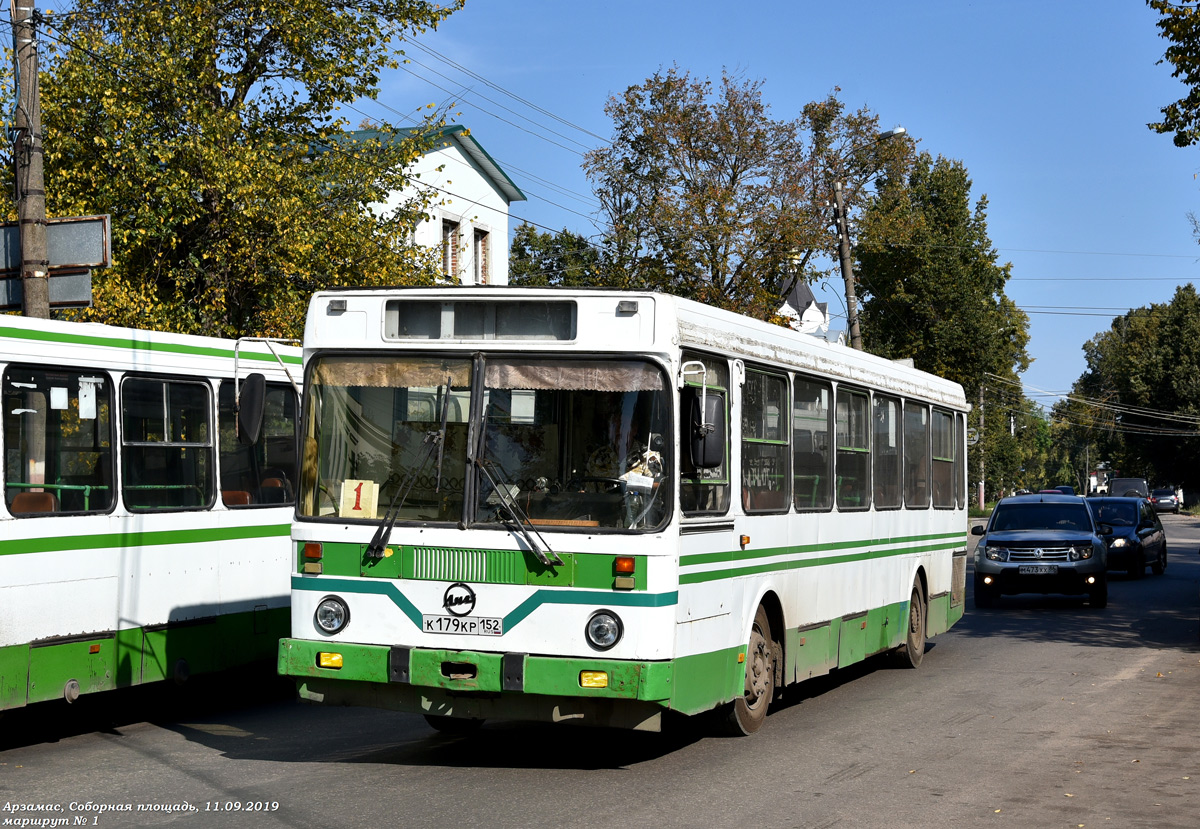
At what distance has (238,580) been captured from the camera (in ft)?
39.5

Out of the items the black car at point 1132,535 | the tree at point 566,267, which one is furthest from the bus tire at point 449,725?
the black car at point 1132,535

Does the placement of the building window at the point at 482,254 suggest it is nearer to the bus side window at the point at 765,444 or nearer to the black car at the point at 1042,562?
the black car at the point at 1042,562

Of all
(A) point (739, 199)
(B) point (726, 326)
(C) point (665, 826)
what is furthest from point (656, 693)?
(A) point (739, 199)

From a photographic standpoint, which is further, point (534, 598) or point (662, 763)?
point (662, 763)

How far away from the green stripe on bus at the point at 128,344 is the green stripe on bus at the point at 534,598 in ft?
9.36

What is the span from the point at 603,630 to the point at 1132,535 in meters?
24.0

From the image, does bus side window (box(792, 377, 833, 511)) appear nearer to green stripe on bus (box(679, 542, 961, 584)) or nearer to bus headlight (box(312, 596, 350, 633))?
green stripe on bus (box(679, 542, 961, 584))

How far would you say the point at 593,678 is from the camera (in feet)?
27.2

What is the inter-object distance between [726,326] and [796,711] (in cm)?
378

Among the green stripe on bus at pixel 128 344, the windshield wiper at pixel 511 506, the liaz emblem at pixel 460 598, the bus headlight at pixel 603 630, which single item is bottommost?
the bus headlight at pixel 603 630

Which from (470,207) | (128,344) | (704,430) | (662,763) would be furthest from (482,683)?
(470,207)

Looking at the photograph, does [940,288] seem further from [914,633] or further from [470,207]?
[914,633]

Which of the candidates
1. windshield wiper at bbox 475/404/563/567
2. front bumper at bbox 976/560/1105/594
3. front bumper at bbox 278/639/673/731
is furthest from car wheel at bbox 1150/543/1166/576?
windshield wiper at bbox 475/404/563/567

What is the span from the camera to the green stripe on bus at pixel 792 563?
29.4 ft
